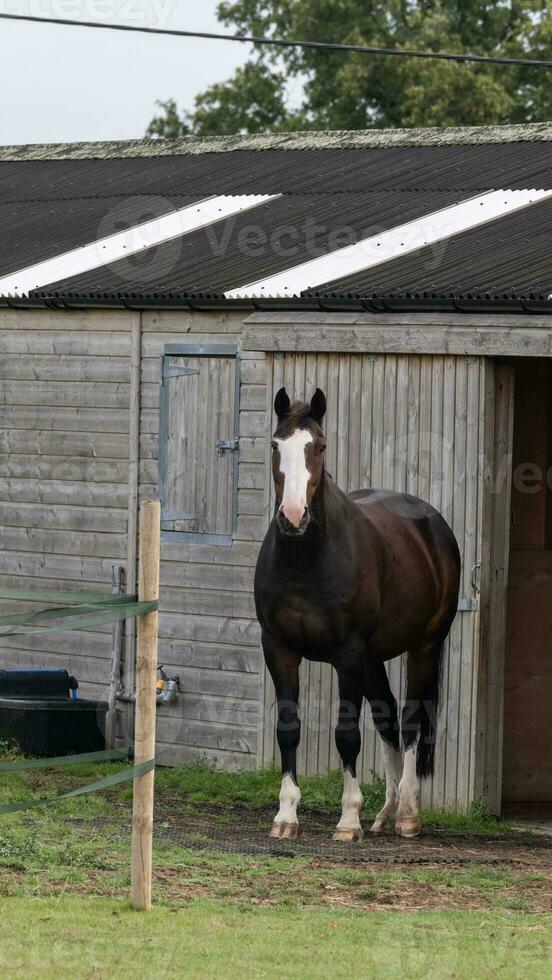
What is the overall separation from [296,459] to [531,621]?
10.2 ft

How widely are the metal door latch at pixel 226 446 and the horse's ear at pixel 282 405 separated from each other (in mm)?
2612

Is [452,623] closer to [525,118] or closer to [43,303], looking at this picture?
[43,303]

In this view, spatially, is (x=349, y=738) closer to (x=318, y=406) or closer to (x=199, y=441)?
(x=318, y=406)

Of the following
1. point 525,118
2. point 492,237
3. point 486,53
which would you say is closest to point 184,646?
point 492,237

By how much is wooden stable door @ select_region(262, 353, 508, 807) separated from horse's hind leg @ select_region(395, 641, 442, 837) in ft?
0.67

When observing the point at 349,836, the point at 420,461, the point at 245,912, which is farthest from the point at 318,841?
the point at 420,461

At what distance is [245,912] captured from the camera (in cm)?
736

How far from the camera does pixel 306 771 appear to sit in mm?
10906

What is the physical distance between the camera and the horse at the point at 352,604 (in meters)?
8.98

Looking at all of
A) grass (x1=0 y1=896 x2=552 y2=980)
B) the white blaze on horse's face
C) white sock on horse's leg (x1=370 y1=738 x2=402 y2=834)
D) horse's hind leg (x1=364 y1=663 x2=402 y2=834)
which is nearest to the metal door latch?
horse's hind leg (x1=364 y1=663 x2=402 y2=834)

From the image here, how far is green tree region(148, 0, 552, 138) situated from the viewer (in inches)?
1374

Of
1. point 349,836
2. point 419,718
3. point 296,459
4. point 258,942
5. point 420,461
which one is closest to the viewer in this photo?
point 258,942

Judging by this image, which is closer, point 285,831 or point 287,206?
point 285,831

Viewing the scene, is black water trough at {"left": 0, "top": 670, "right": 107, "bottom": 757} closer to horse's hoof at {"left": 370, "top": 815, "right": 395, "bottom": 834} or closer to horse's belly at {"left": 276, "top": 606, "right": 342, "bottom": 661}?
horse's hoof at {"left": 370, "top": 815, "right": 395, "bottom": 834}
